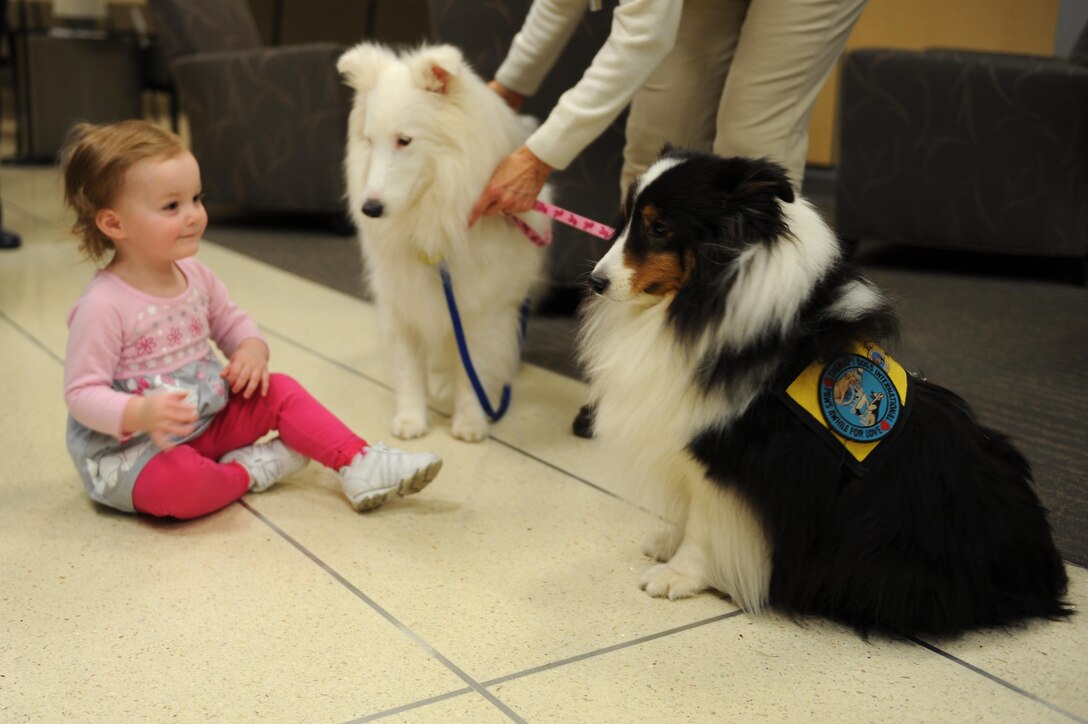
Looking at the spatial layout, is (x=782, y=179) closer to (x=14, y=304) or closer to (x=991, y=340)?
(x=991, y=340)

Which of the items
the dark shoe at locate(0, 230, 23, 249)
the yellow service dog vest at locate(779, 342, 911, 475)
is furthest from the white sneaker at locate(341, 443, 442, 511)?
the dark shoe at locate(0, 230, 23, 249)

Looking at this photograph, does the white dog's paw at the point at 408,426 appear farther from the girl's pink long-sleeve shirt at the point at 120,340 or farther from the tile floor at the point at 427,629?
the girl's pink long-sleeve shirt at the point at 120,340

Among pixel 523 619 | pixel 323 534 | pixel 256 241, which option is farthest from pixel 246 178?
pixel 523 619

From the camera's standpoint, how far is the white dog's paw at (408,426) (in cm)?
251

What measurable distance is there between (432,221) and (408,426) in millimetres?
485

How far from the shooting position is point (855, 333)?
1.62m

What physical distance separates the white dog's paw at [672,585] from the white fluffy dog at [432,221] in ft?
2.70

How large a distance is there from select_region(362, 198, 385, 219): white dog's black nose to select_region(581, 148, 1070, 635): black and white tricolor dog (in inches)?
31.3

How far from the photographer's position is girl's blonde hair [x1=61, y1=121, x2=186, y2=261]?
6.20ft

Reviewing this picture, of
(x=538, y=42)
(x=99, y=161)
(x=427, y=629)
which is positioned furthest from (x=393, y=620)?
(x=538, y=42)

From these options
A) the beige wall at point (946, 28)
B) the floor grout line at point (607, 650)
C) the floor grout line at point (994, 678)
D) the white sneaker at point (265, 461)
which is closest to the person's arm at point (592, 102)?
the white sneaker at point (265, 461)

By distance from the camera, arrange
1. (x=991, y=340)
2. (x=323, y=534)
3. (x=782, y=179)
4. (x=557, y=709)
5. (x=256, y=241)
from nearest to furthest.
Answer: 1. (x=557, y=709)
2. (x=782, y=179)
3. (x=323, y=534)
4. (x=991, y=340)
5. (x=256, y=241)

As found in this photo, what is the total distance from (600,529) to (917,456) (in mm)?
655

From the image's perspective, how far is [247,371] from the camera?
206 centimetres
